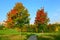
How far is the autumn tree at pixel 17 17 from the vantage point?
3556 centimetres

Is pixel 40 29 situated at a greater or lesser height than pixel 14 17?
lesser

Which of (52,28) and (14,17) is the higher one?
(14,17)

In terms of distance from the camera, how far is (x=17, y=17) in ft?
119

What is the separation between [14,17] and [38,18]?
4717mm

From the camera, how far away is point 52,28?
112 ft

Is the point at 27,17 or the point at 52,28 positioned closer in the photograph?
the point at 52,28

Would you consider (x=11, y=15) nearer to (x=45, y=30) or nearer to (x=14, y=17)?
(x=14, y=17)

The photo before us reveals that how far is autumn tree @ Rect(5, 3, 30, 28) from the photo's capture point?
3556cm

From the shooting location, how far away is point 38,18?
122ft

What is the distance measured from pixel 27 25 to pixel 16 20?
7.99 ft

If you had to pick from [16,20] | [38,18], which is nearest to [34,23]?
[38,18]

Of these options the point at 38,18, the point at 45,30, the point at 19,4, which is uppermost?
the point at 19,4

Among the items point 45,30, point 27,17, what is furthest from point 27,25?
point 45,30

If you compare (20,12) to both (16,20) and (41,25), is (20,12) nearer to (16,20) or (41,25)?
(16,20)
